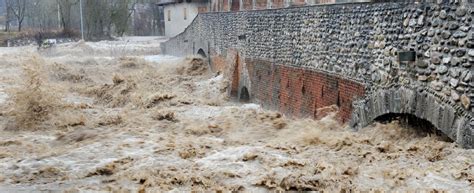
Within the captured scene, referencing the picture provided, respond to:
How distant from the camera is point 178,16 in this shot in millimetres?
47562

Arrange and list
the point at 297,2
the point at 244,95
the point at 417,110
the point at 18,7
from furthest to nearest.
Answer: the point at 18,7, the point at 297,2, the point at 244,95, the point at 417,110

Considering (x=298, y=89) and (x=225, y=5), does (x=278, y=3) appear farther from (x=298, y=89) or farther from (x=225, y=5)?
(x=298, y=89)

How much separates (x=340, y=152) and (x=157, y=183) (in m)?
3.07

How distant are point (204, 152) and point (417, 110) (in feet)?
11.4

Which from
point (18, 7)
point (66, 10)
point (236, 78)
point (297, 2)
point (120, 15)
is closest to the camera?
point (236, 78)

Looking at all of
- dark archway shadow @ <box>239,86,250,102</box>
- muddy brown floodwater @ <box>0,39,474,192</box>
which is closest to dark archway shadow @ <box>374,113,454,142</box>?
muddy brown floodwater @ <box>0,39,474,192</box>

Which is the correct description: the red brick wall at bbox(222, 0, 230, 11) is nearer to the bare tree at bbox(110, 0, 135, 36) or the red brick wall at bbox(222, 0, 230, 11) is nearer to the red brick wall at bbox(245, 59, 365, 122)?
the red brick wall at bbox(245, 59, 365, 122)

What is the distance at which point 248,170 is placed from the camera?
8070mm

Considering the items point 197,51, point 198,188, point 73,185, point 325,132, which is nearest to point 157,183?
point 198,188

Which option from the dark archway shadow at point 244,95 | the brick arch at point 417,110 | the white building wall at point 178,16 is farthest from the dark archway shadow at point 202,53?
the white building wall at point 178,16

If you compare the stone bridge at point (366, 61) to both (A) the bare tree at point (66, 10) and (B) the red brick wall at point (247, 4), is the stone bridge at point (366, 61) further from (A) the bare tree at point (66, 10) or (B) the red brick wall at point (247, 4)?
(A) the bare tree at point (66, 10)

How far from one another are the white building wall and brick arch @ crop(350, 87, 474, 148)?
35.7m

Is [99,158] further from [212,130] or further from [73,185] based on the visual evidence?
[212,130]

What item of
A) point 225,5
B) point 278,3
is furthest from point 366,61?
point 225,5
